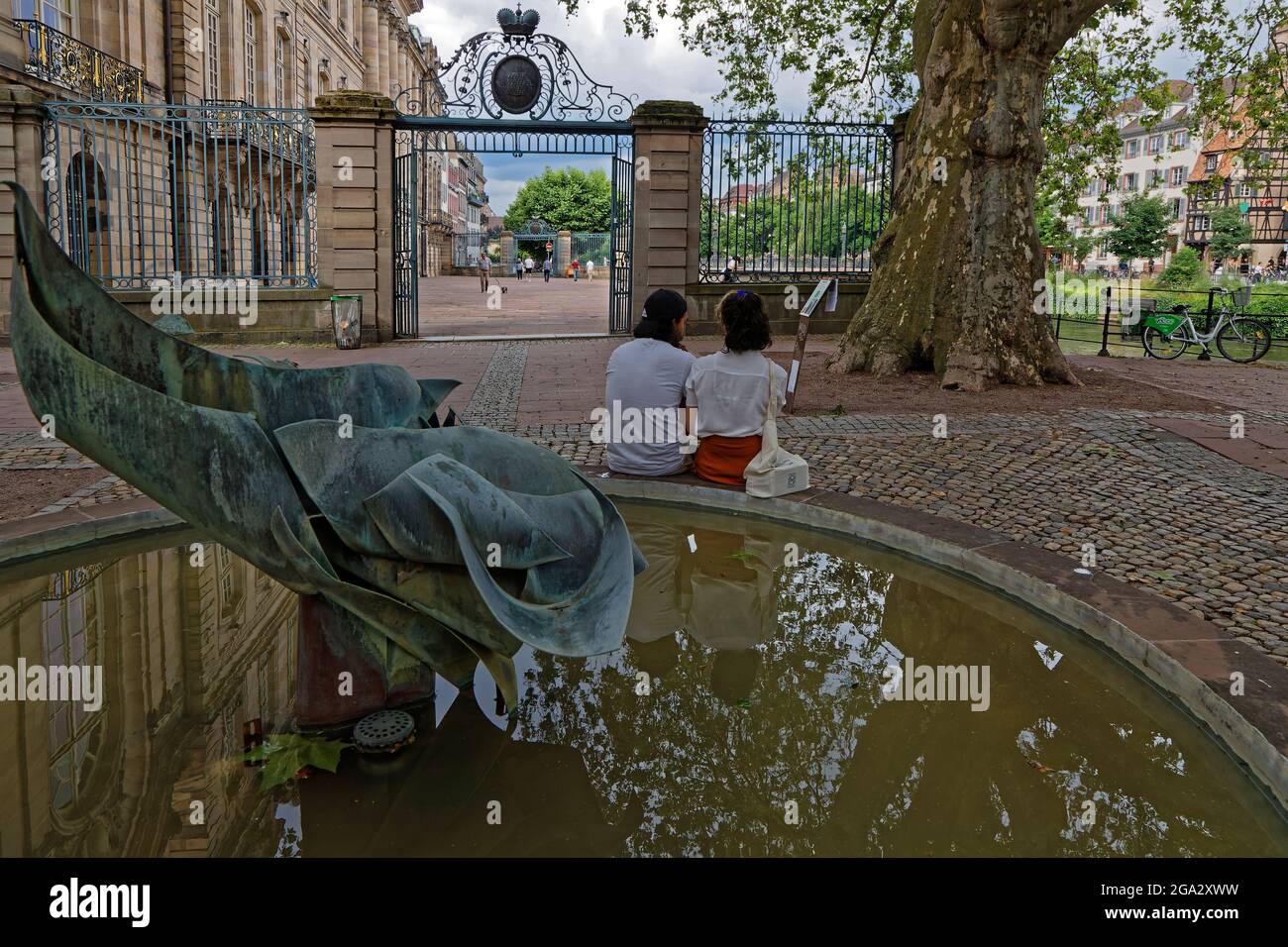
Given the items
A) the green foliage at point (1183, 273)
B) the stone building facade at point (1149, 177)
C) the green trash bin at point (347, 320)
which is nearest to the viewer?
the green trash bin at point (347, 320)

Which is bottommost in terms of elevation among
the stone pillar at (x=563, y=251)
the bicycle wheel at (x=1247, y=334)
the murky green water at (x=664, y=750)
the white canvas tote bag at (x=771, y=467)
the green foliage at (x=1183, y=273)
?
the murky green water at (x=664, y=750)

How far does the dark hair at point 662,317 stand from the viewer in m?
6.19

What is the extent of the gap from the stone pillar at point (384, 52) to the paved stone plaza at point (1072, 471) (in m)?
47.1

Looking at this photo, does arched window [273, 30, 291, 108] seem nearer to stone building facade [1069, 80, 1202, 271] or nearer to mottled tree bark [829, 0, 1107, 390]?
mottled tree bark [829, 0, 1107, 390]

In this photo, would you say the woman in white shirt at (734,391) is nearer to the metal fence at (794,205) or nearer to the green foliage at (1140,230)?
the metal fence at (794,205)

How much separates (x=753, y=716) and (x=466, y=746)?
1000mm

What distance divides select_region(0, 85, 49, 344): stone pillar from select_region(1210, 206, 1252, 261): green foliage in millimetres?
55656

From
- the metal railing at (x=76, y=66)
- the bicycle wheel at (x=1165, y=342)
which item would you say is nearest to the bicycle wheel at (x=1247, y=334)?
the bicycle wheel at (x=1165, y=342)

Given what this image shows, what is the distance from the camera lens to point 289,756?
305 centimetres

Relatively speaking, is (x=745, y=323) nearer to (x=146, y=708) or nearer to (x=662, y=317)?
(x=662, y=317)

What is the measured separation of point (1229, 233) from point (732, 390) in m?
57.3

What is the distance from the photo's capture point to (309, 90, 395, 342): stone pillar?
1489 centimetres

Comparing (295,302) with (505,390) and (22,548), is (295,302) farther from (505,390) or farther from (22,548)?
(22,548)

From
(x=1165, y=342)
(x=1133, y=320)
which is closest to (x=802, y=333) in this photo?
(x=1165, y=342)
